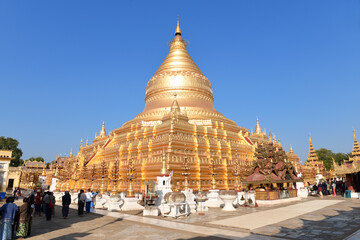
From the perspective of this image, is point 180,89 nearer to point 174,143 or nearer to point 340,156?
point 174,143

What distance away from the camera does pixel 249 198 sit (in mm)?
17828

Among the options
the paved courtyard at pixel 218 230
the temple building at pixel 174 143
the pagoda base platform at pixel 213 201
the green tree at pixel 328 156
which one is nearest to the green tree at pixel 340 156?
the green tree at pixel 328 156

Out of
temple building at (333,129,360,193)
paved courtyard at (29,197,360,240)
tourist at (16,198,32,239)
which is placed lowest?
paved courtyard at (29,197,360,240)

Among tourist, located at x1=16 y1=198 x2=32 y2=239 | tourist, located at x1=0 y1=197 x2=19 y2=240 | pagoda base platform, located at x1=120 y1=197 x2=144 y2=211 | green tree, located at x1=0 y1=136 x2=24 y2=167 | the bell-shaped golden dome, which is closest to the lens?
tourist, located at x1=0 y1=197 x2=19 y2=240

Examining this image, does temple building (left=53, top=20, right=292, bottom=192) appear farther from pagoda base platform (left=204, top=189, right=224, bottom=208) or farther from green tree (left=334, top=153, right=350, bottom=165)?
green tree (left=334, top=153, right=350, bottom=165)

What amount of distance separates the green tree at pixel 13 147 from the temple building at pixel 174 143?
124 ft

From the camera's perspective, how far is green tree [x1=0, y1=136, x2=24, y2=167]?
69875mm

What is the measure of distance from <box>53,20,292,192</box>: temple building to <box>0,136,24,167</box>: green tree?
3765cm

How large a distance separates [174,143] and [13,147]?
65397 millimetres

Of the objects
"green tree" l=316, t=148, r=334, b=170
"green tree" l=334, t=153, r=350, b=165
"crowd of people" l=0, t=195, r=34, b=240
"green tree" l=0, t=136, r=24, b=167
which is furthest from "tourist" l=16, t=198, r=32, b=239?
"green tree" l=334, t=153, r=350, b=165

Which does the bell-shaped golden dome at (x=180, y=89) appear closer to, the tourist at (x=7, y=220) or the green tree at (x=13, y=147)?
the tourist at (x=7, y=220)

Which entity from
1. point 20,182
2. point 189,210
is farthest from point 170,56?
point 20,182

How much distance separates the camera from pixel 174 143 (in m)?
27.3

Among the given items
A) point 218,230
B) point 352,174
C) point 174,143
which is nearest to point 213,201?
point 218,230
